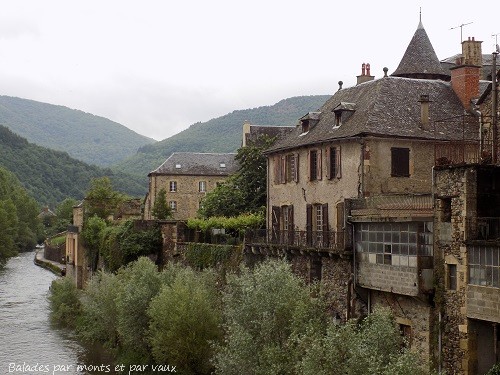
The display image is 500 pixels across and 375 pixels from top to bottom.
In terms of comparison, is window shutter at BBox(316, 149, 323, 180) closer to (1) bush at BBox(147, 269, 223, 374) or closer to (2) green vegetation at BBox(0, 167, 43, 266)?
(1) bush at BBox(147, 269, 223, 374)

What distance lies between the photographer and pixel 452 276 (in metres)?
20.5

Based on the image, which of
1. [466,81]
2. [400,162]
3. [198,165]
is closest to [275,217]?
[400,162]

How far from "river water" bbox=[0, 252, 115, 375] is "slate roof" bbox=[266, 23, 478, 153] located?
1382cm

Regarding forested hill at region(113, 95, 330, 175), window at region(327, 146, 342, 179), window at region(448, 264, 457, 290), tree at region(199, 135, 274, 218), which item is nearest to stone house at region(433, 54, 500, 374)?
window at region(448, 264, 457, 290)

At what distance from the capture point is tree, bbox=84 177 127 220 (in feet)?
192

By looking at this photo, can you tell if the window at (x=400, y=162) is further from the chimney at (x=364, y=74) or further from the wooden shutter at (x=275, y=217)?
the chimney at (x=364, y=74)

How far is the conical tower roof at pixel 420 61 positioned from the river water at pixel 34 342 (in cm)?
1940

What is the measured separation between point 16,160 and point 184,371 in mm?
132629

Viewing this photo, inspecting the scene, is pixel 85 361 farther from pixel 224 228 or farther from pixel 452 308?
pixel 452 308

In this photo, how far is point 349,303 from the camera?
25.4 metres

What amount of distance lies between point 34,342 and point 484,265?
27705 millimetres

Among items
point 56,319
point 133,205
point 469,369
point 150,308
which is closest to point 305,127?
point 150,308

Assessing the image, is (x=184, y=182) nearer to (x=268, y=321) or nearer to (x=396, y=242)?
(x=268, y=321)

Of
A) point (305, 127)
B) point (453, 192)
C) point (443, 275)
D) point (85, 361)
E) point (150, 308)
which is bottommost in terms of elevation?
point (85, 361)
